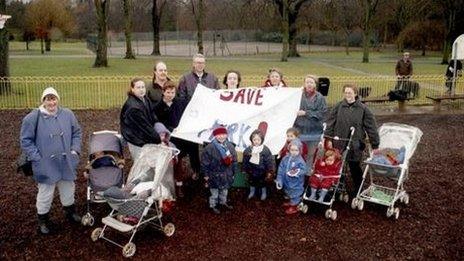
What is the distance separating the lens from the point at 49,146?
630cm

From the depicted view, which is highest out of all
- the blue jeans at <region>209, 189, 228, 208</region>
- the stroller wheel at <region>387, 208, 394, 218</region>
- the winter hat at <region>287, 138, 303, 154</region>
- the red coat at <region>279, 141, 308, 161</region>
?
the winter hat at <region>287, 138, 303, 154</region>

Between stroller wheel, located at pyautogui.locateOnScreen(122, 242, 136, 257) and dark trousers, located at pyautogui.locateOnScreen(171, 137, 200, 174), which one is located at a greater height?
dark trousers, located at pyautogui.locateOnScreen(171, 137, 200, 174)

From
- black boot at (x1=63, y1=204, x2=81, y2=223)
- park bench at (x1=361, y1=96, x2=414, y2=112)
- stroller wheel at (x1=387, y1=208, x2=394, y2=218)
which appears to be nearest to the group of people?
black boot at (x1=63, y1=204, x2=81, y2=223)

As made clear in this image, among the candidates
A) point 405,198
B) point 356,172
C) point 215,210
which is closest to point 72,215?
point 215,210

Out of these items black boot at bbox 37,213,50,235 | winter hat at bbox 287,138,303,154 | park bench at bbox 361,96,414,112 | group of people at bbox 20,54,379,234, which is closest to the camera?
group of people at bbox 20,54,379,234

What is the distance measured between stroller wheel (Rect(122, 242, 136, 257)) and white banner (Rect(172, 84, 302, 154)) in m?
2.38

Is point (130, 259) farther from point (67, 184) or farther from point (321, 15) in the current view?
point (321, 15)

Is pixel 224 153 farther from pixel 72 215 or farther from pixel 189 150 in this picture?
pixel 72 215

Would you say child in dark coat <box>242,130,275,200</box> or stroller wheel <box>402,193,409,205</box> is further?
stroller wheel <box>402,193,409,205</box>

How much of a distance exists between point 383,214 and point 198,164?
3.26 metres

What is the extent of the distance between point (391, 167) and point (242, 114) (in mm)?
2583

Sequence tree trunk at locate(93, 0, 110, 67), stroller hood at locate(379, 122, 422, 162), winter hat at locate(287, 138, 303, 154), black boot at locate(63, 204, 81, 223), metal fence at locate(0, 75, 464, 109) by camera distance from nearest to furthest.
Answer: black boot at locate(63, 204, 81, 223) < winter hat at locate(287, 138, 303, 154) < stroller hood at locate(379, 122, 422, 162) < metal fence at locate(0, 75, 464, 109) < tree trunk at locate(93, 0, 110, 67)

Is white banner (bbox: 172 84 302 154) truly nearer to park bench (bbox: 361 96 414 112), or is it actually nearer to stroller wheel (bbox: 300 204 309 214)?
stroller wheel (bbox: 300 204 309 214)

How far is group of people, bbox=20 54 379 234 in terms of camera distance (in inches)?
248
